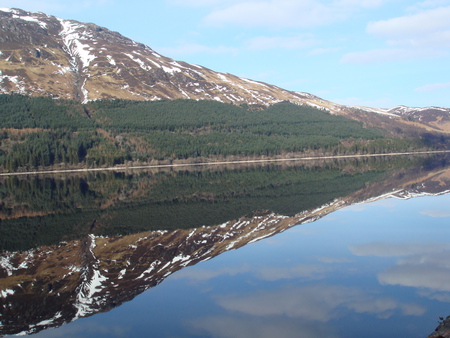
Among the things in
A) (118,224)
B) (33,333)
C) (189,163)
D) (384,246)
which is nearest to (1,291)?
(33,333)

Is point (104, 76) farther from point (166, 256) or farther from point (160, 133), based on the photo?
point (166, 256)

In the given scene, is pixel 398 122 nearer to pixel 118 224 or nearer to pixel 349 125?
pixel 349 125

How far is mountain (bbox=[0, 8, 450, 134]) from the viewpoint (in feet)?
477

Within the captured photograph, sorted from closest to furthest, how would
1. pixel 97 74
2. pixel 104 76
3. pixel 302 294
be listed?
1. pixel 302 294
2. pixel 104 76
3. pixel 97 74

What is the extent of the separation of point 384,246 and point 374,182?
29.2 meters

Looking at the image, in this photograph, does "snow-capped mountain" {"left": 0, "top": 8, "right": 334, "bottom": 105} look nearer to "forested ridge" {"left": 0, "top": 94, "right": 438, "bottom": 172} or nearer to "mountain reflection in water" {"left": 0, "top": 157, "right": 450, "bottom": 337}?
"forested ridge" {"left": 0, "top": 94, "right": 438, "bottom": 172}

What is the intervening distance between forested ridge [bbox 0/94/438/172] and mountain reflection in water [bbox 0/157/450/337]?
68028mm

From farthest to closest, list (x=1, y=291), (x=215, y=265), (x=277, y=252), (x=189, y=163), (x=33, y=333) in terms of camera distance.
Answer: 1. (x=189, y=163)
2. (x=277, y=252)
3. (x=215, y=265)
4. (x=1, y=291)
5. (x=33, y=333)

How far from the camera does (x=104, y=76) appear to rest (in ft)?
526

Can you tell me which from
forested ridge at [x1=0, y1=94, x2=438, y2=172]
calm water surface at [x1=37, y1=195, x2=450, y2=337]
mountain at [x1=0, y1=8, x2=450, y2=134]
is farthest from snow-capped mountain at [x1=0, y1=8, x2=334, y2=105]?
calm water surface at [x1=37, y1=195, x2=450, y2=337]

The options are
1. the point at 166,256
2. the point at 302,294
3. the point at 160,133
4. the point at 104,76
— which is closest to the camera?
the point at 302,294

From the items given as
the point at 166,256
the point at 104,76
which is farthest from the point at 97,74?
the point at 166,256

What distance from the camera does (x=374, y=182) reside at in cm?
4703

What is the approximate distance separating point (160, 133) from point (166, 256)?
10664 cm
